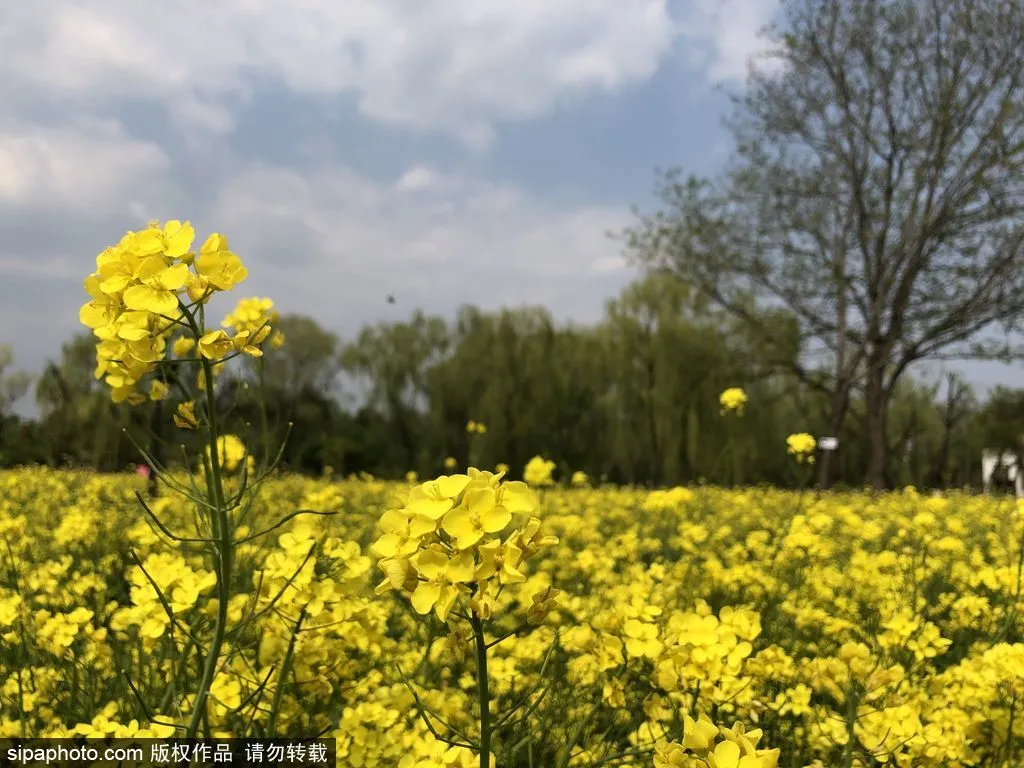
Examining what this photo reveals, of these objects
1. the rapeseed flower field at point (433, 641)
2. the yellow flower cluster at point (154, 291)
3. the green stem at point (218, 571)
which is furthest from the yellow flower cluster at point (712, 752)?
the yellow flower cluster at point (154, 291)

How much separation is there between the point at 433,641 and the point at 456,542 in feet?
4.39

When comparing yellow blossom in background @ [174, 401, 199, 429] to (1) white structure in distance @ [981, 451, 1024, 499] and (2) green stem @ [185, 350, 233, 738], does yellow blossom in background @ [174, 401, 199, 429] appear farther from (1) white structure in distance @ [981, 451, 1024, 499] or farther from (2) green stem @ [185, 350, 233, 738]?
(1) white structure in distance @ [981, 451, 1024, 499]

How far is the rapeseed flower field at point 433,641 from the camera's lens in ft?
3.57

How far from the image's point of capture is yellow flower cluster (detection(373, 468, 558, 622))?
39.7 inches

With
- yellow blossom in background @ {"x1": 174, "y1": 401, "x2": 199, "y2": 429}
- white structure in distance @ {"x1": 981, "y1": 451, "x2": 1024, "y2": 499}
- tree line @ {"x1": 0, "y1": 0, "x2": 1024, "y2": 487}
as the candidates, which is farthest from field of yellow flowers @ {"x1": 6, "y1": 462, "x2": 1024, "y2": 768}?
white structure in distance @ {"x1": 981, "y1": 451, "x2": 1024, "y2": 499}

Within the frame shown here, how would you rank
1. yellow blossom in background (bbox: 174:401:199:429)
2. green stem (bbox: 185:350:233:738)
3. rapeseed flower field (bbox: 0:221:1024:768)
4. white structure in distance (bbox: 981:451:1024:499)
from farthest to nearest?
white structure in distance (bbox: 981:451:1024:499), yellow blossom in background (bbox: 174:401:199:429), green stem (bbox: 185:350:233:738), rapeseed flower field (bbox: 0:221:1024:768)

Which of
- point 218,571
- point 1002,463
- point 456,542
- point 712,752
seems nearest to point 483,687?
point 456,542

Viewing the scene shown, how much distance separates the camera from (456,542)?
3.35 feet

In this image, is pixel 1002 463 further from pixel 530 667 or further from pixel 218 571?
pixel 218 571

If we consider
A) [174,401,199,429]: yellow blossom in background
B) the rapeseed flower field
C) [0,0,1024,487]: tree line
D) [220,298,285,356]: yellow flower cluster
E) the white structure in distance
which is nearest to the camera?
the rapeseed flower field

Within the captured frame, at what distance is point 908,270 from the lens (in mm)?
14336

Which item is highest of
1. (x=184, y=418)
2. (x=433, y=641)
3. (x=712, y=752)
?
(x=184, y=418)

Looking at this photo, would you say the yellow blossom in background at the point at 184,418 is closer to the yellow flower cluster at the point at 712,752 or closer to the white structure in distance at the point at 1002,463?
the yellow flower cluster at the point at 712,752

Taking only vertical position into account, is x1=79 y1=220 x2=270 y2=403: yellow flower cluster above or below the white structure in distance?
above
